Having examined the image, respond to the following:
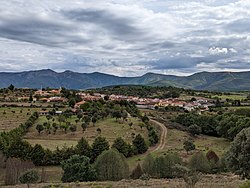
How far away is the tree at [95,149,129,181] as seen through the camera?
4097 centimetres

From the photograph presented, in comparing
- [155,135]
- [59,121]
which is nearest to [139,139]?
[155,135]

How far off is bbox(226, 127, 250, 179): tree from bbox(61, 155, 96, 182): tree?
1992 cm

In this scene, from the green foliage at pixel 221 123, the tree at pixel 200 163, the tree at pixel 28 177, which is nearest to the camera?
the tree at pixel 28 177

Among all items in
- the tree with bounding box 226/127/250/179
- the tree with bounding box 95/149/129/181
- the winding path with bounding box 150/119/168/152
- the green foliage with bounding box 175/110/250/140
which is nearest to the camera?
the tree with bounding box 226/127/250/179

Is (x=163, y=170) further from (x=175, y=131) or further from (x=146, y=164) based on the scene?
(x=175, y=131)

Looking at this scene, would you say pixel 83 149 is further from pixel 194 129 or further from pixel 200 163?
pixel 194 129

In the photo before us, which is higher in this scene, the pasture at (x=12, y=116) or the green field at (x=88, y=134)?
the pasture at (x=12, y=116)

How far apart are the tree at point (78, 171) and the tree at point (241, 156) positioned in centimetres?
1992

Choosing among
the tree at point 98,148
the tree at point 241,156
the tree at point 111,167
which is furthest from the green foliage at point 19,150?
the tree at point 241,156

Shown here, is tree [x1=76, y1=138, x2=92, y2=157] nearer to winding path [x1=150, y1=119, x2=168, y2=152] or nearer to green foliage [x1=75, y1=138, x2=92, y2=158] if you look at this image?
green foliage [x1=75, y1=138, x2=92, y2=158]

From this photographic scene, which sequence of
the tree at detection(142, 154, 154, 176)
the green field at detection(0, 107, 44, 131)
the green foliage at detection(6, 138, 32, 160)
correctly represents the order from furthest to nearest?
the green field at detection(0, 107, 44, 131) < the green foliage at detection(6, 138, 32, 160) < the tree at detection(142, 154, 154, 176)

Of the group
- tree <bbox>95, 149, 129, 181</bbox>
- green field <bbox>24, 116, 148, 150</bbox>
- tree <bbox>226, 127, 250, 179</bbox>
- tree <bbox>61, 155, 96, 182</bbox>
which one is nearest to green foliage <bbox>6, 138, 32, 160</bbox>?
green field <bbox>24, 116, 148, 150</bbox>

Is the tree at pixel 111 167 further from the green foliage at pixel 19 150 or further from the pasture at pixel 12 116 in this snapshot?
the pasture at pixel 12 116

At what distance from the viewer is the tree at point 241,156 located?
23.7 metres
